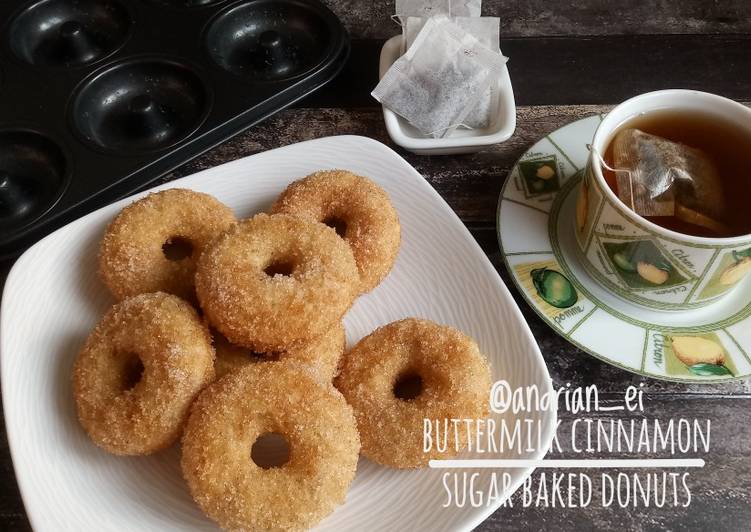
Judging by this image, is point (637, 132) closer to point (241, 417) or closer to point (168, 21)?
point (241, 417)

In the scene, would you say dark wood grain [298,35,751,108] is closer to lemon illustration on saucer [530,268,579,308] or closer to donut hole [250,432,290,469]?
lemon illustration on saucer [530,268,579,308]

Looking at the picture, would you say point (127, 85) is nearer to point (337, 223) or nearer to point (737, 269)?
point (337, 223)

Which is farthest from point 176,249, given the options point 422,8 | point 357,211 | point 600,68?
point 600,68

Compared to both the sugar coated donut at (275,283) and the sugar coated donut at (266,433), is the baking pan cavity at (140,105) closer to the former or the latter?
the sugar coated donut at (275,283)

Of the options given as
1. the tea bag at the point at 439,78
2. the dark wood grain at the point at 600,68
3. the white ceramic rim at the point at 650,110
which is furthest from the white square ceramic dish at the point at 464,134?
the white ceramic rim at the point at 650,110

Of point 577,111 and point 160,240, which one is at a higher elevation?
point 160,240

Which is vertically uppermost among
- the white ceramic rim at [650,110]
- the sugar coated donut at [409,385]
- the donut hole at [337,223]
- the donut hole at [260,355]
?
the white ceramic rim at [650,110]

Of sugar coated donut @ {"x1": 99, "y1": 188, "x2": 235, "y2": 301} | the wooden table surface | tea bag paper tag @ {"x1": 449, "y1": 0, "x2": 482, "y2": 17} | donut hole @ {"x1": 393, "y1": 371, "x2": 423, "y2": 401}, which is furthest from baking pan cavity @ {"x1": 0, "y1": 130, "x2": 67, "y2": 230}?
tea bag paper tag @ {"x1": 449, "y1": 0, "x2": 482, "y2": 17}

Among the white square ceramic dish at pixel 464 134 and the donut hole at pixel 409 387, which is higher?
the white square ceramic dish at pixel 464 134
